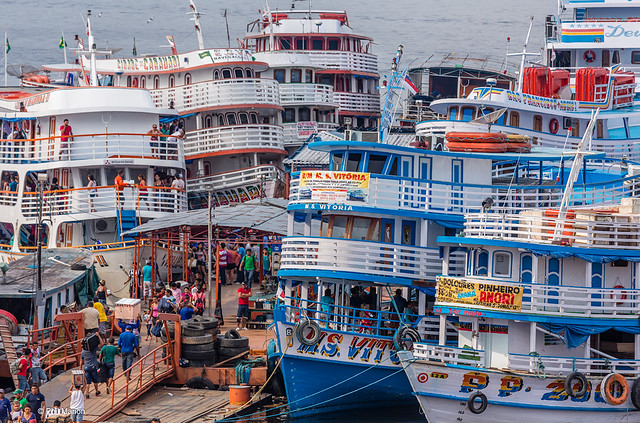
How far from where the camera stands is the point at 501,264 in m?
30.0

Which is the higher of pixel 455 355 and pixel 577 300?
pixel 577 300

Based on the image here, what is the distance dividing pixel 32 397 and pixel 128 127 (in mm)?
19914

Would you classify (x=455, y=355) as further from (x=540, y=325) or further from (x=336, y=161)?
(x=336, y=161)

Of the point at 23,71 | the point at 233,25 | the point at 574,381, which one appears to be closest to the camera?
the point at 574,381

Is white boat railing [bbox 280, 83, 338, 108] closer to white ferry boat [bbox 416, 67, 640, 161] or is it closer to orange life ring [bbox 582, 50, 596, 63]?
orange life ring [bbox 582, 50, 596, 63]

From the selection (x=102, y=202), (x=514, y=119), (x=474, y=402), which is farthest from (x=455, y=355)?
(x=102, y=202)

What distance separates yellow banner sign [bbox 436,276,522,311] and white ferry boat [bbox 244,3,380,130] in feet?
112

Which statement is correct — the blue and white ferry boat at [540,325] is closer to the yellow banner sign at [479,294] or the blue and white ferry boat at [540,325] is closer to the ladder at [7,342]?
the yellow banner sign at [479,294]

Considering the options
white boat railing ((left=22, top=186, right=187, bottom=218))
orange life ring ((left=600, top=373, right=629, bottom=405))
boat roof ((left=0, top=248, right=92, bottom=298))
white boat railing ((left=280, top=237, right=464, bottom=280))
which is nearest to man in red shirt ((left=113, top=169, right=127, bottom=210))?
white boat railing ((left=22, top=186, right=187, bottom=218))

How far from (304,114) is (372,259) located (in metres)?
27.8

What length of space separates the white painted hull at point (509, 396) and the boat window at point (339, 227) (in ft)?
15.7

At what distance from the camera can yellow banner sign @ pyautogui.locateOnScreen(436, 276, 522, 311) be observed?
29.1m

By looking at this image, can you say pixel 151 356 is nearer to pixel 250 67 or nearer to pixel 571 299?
pixel 571 299

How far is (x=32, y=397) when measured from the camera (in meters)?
27.9
